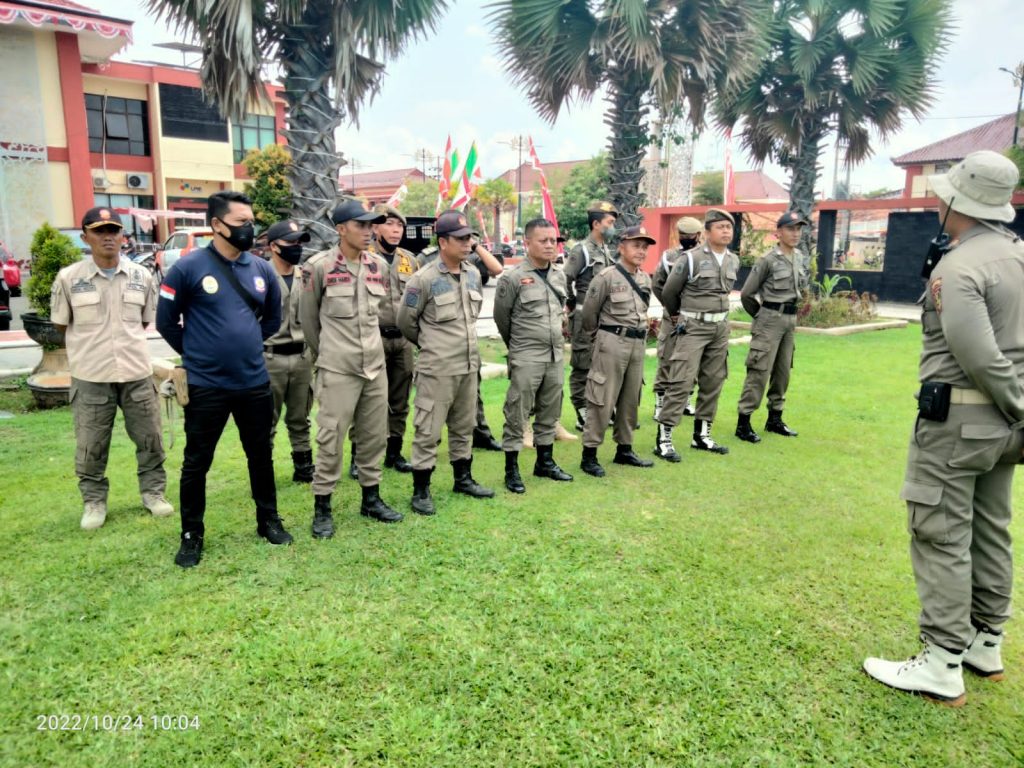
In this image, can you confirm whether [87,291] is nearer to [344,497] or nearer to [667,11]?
[344,497]

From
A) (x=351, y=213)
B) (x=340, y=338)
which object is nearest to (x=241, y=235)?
(x=351, y=213)

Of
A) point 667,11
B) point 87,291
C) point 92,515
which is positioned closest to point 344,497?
point 92,515

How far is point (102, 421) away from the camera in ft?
14.5

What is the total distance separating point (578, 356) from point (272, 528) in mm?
3582

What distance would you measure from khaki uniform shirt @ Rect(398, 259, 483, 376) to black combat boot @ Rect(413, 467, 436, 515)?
65 centimetres

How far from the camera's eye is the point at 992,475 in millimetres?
2852

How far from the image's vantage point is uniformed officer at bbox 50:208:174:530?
4.34 meters

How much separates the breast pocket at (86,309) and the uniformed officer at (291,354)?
100cm

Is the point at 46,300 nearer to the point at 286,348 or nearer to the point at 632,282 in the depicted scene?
the point at 286,348

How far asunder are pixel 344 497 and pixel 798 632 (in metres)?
2.98

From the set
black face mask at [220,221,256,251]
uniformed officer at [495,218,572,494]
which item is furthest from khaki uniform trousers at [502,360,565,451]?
black face mask at [220,221,256,251]

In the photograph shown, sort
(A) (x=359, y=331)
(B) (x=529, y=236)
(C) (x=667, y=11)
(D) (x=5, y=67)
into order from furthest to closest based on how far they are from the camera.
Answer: (D) (x=5, y=67), (C) (x=667, y=11), (B) (x=529, y=236), (A) (x=359, y=331)

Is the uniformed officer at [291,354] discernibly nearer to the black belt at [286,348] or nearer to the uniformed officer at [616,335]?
the black belt at [286,348]

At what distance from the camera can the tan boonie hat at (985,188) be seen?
2.75 meters
